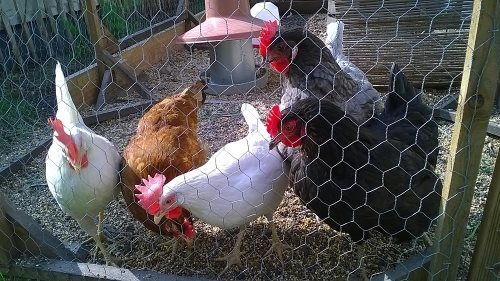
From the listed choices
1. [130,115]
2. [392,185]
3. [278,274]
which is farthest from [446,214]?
[130,115]

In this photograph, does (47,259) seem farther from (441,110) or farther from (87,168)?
(441,110)

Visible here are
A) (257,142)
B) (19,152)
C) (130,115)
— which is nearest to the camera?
(257,142)

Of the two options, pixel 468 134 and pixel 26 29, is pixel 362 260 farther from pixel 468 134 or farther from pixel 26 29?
pixel 26 29

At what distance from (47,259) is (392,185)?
1.39 meters

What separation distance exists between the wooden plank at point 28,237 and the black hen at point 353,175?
39.7 inches

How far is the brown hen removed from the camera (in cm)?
175

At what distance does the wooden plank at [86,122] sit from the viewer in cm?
254

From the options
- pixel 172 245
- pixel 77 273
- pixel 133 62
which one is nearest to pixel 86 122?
pixel 133 62

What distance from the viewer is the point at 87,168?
5.49ft

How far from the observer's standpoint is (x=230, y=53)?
3576 millimetres

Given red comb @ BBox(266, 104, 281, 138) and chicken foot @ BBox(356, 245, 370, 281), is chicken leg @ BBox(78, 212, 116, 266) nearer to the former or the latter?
red comb @ BBox(266, 104, 281, 138)

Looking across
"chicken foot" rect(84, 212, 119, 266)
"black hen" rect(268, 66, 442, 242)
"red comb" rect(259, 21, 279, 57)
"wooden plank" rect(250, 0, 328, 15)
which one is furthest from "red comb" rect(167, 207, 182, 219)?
"wooden plank" rect(250, 0, 328, 15)

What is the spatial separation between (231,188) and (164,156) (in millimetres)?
328

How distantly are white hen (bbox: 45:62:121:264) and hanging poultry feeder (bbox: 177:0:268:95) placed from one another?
3.76 ft
